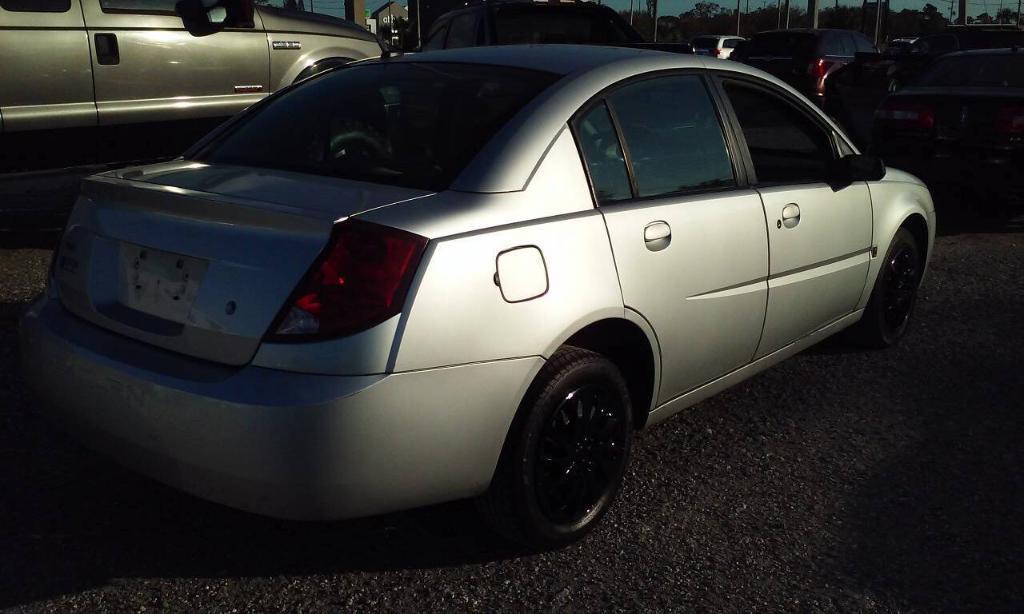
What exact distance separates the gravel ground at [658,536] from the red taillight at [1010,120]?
4417mm

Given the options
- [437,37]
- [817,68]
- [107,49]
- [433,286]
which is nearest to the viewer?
[433,286]

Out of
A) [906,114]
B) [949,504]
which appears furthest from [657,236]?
[906,114]

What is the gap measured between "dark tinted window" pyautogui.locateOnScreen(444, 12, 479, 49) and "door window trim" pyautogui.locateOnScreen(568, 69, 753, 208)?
5.89 meters

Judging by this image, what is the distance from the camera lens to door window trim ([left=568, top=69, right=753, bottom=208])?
3.19 meters

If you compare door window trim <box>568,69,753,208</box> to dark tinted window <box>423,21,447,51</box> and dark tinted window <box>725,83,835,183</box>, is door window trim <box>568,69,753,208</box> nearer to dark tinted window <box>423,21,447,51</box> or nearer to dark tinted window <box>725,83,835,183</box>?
dark tinted window <box>725,83,835,183</box>

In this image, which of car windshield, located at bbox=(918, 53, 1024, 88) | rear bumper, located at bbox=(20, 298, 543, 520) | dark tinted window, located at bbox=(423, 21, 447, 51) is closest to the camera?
rear bumper, located at bbox=(20, 298, 543, 520)

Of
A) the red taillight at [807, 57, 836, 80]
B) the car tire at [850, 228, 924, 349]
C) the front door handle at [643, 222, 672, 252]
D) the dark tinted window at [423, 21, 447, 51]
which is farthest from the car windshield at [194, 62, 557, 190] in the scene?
the red taillight at [807, 57, 836, 80]

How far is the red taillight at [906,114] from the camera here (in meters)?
8.71

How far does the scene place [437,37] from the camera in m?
10.7

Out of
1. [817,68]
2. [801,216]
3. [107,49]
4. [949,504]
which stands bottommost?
[949,504]

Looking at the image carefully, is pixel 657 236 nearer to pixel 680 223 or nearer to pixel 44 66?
pixel 680 223

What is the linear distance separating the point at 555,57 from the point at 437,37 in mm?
7441

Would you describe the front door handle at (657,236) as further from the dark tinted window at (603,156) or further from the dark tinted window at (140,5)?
the dark tinted window at (140,5)

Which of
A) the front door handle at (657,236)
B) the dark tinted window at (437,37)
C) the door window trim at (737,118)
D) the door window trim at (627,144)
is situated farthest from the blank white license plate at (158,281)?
the dark tinted window at (437,37)
